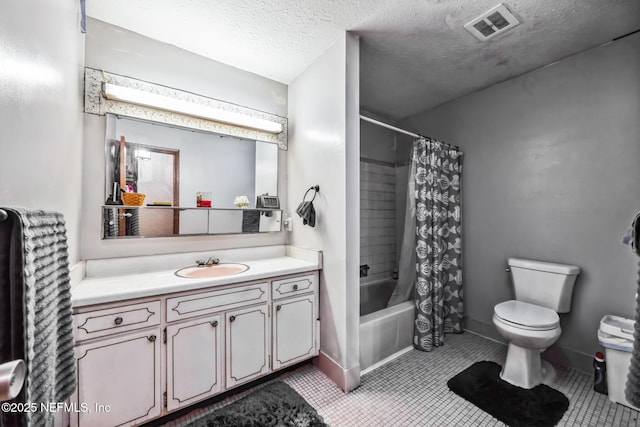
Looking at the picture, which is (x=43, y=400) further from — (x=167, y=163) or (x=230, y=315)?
(x=167, y=163)

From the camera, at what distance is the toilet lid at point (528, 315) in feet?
5.70

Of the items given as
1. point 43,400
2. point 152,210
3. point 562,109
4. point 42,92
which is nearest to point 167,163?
point 152,210

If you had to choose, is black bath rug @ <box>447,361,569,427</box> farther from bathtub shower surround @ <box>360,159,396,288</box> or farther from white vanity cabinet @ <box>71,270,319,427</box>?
bathtub shower surround @ <box>360,159,396,288</box>

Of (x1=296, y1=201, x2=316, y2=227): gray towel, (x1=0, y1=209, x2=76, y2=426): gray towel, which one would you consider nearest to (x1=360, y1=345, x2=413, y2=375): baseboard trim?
(x1=296, y1=201, x2=316, y2=227): gray towel

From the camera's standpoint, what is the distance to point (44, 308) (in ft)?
2.24

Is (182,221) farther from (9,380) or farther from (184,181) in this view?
(9,380)

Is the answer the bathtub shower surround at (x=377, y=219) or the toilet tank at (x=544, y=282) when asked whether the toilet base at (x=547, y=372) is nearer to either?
the toilet tank at (x=544, y=282)

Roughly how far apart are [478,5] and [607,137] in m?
1.38

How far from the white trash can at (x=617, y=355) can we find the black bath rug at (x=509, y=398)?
30 cm

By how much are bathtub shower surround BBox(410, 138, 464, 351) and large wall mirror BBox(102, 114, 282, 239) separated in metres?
1.33

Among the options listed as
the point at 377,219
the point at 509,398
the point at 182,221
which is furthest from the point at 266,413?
the point at 377,219

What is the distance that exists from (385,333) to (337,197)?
3.99ft

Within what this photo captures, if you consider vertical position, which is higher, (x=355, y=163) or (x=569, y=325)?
(x=355, y=163)

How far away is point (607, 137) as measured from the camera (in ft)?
6.27
